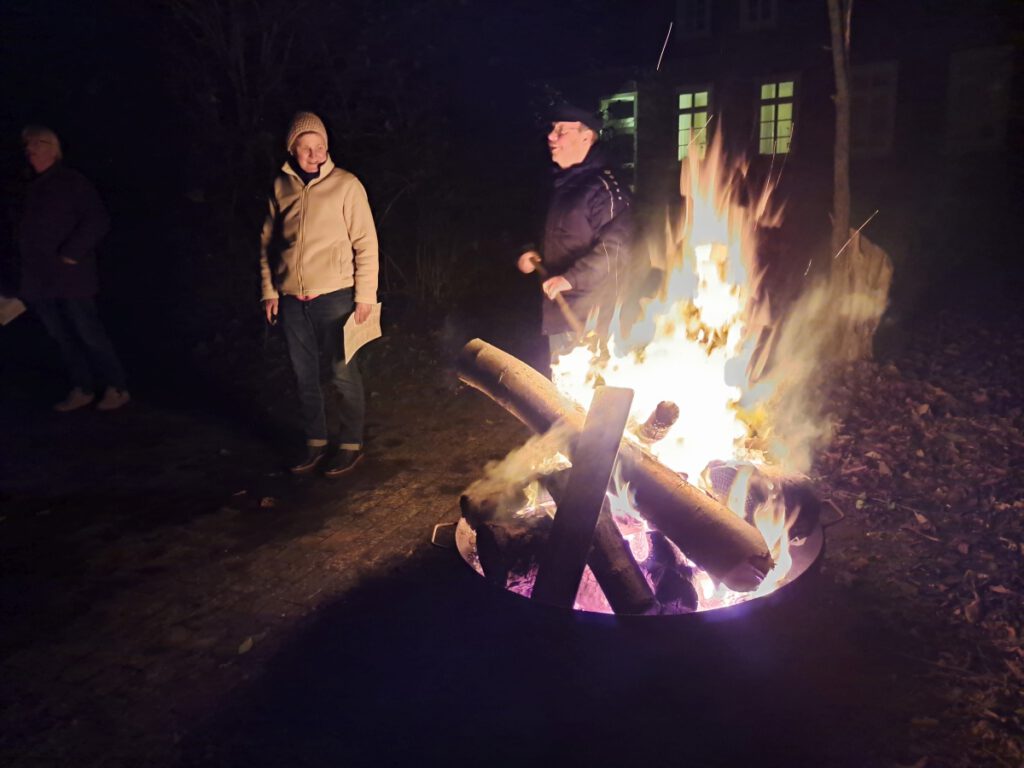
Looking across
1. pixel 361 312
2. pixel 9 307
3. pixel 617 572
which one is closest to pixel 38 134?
pixel 9 307

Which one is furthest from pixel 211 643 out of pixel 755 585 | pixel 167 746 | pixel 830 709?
pixel 830 709

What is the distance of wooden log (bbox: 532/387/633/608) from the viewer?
10.6 ft

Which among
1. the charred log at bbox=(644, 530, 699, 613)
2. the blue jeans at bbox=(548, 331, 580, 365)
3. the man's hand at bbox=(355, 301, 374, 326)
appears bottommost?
the charred log at bbox=(644, 530, 699, 613)

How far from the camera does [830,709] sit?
301cm

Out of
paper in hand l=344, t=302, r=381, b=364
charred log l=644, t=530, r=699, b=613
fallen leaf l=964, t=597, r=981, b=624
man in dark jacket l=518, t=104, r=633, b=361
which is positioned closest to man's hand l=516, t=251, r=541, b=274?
man in dark jacket l=518, t=104, r=633, b=361

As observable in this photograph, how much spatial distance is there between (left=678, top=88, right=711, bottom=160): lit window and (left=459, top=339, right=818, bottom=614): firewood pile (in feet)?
68.4

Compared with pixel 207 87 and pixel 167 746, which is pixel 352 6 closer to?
pixel 207 87

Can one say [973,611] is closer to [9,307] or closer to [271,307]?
[271,307]

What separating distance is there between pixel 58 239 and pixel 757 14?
20.6 meters

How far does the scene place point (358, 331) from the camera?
535cm

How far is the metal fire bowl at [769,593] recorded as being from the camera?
2977 mm

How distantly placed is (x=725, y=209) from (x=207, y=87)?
10187mm

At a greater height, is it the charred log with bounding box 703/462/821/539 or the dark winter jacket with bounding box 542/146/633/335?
the dark winter jacket with bounding box 542/146/633/335

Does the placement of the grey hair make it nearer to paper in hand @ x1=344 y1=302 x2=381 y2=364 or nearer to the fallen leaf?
paper in hand @ x1=344 y1=302 x2=381 y2=364
